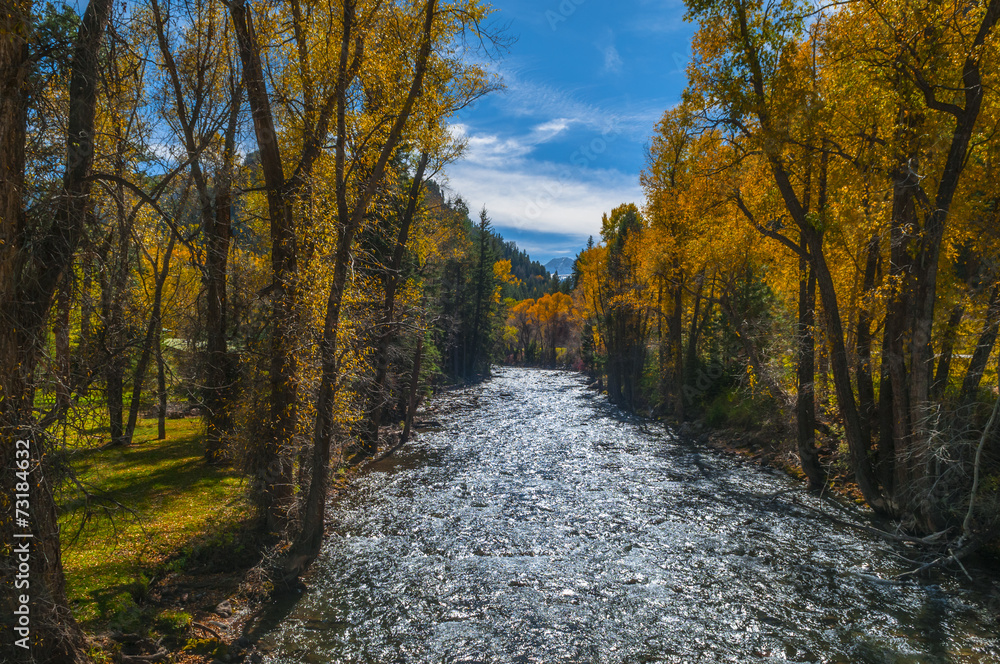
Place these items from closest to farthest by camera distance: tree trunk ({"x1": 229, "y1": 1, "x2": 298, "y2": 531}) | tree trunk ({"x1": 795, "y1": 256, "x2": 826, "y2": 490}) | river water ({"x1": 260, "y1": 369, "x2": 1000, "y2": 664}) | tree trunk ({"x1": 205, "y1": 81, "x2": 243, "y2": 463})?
1. river water ({"x1": 260, "y1": 369, "x2": 1000, "y2": 664})
2. tree trunk ({"x1": 229, "y1": 1, "x2": 298, "y2": 531})
3. tree trunk ({"x1": 205, "y1": 81, "x2": 243, "y2": 463})
4. tree trunk ({"x1": 795, "y1": 256, "x2": 826, "y2": 490})

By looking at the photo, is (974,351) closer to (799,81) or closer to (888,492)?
(888,492)

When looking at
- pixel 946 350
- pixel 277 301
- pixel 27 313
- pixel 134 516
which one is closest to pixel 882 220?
pixel 946 350

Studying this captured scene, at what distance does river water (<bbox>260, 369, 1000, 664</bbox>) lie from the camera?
655 cm

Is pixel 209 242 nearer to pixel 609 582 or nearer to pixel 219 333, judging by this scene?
pixel 219 333

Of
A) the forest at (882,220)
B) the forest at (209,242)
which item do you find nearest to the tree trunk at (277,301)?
the forest at (209,242)

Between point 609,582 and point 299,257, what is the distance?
7.91m

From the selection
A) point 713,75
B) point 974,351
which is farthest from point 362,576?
point 713,75

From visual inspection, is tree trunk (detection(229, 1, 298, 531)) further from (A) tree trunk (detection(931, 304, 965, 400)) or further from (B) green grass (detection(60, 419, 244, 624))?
(A) tree trunk (detection(931, 304, 965, 400))

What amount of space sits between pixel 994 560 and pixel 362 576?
11412 mm

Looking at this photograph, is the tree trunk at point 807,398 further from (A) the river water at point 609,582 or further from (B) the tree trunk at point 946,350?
(B) the tree trunk at point 946,350

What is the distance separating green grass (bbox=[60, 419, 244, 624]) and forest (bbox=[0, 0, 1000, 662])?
6 cm

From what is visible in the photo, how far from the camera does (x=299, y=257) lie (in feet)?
27.7

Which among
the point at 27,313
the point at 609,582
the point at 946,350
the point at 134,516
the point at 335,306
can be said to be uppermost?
the point at 335,306

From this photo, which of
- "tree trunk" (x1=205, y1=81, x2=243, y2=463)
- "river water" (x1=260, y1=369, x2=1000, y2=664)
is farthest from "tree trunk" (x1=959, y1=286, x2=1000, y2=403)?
"tree trunk" (x1=205, y1=81, x2=243, y2=463)
